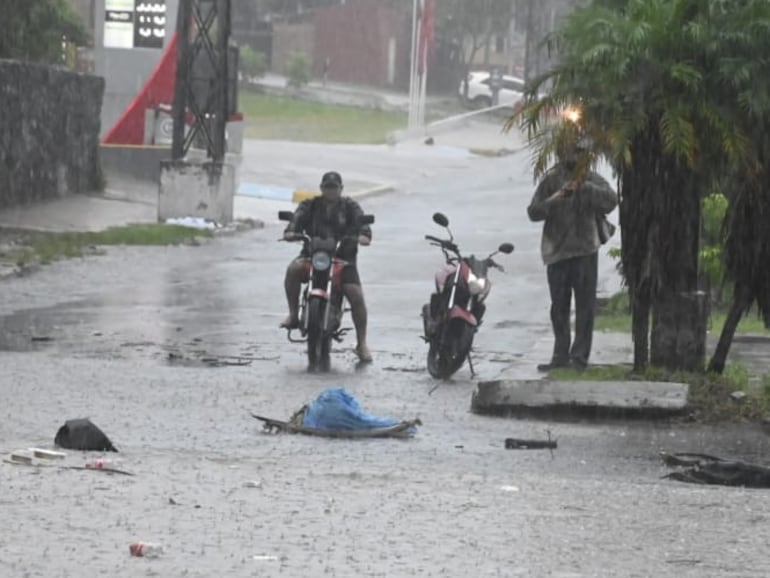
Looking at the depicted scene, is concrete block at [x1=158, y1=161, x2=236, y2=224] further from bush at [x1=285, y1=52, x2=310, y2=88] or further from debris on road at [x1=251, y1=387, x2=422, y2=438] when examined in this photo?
bush at [x1=285, y1=52, x2=310, y2=88]

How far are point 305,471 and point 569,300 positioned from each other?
5.75m

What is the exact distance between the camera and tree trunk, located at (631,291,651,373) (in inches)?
549

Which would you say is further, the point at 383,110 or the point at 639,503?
the point at 383,110

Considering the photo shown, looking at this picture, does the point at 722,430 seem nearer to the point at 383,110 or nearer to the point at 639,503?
the point at 639,503

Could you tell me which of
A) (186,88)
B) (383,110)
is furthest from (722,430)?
(383,110)

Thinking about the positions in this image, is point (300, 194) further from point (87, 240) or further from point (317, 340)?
point (317, 340)

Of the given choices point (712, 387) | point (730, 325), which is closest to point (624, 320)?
point (730, 325)

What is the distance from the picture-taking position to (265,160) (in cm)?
4931

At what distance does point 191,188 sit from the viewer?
31516mm

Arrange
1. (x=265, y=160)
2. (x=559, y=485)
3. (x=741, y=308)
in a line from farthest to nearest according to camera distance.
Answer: (x=265, y=160) → (x=741, y=308) → (x=559, y=485)

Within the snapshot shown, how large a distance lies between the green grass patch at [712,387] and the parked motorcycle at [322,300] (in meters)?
2.01

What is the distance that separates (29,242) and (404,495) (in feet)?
59.0

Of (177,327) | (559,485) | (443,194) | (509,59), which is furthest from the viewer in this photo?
(509,59)

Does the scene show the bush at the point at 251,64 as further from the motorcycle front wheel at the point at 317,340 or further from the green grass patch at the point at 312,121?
the motorcycle front wheel at the point at 317,340
